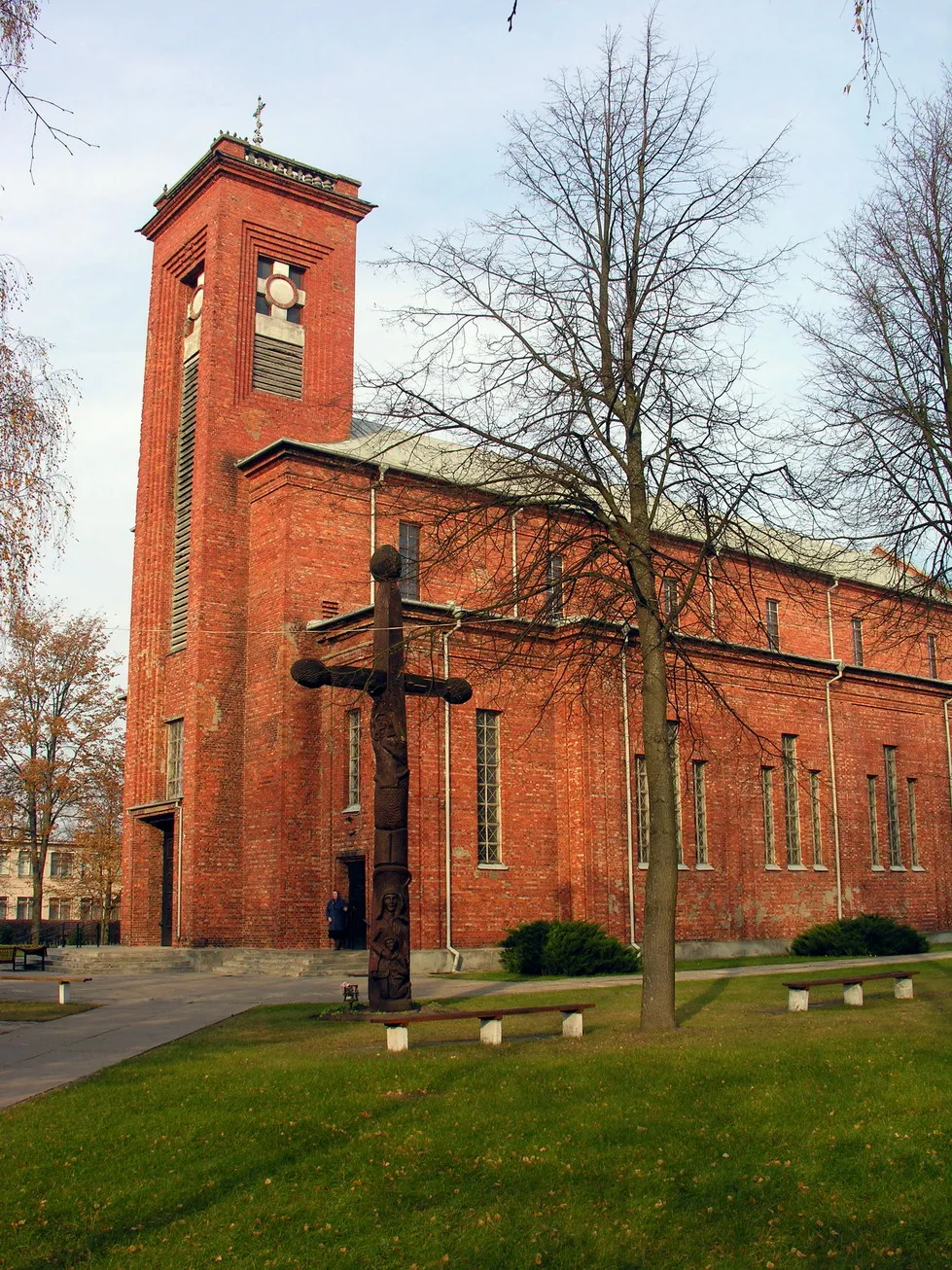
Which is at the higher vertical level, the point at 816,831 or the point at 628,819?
the point at 628,819

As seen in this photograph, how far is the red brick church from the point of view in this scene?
2520 cm

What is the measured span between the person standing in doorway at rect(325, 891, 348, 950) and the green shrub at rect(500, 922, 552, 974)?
3792 millimetres

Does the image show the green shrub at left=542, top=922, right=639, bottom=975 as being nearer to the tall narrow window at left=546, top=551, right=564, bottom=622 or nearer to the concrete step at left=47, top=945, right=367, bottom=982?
the concrete step at left=47, top=945, right=367, bottom=982

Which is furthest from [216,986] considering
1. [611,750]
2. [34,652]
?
[34,652]

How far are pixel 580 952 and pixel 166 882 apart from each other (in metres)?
12.0

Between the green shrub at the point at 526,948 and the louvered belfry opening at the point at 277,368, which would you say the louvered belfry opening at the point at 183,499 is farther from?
the green shrub at the point at 526,948

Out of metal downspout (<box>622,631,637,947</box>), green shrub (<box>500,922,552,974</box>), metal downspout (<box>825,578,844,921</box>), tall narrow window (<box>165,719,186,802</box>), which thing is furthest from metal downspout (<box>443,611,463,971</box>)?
metal downspout (<box>825,578,844,921</box>)

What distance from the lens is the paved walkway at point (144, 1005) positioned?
11438 millimetres

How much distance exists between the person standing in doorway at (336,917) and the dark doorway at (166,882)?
5936mm

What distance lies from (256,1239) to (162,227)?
1202 inches

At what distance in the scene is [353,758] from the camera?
25.7 metres

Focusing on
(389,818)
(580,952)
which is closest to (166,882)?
(580,952)

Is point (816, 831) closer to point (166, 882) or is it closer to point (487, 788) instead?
point (487, 788)

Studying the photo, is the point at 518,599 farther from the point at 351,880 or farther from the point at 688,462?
the point at 351,880
